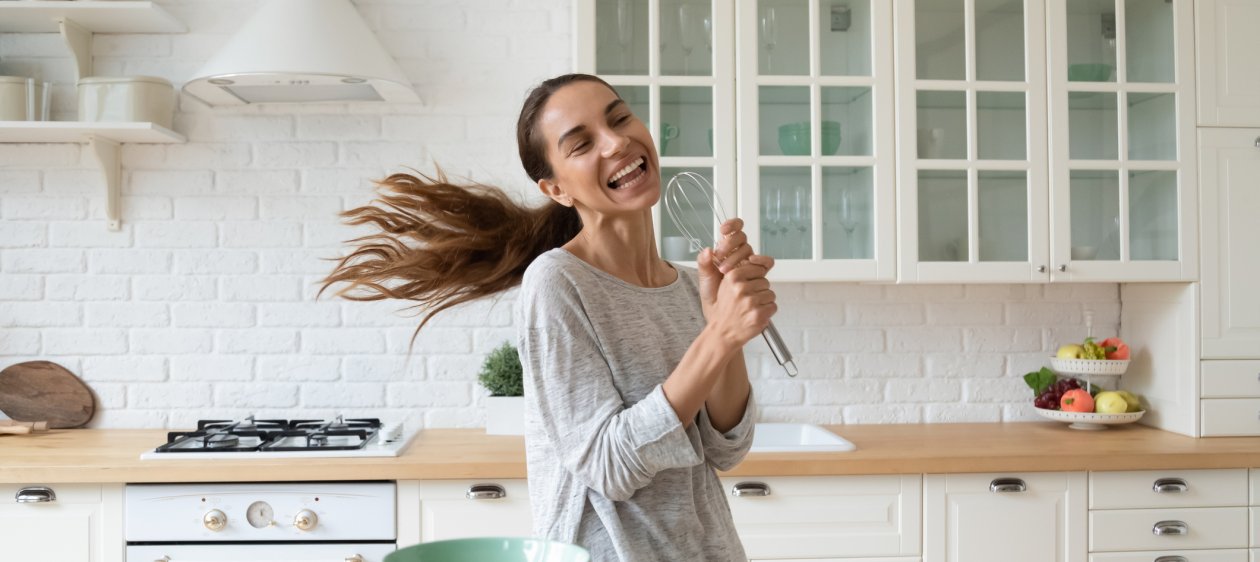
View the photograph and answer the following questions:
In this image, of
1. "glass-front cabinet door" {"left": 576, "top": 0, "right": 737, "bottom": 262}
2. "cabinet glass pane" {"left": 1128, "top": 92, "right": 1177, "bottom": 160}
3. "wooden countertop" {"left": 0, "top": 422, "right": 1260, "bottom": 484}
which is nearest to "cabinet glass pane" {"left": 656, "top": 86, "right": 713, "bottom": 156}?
"glass-front cabinet door" {"left": 576, "top": 0, "right": 737, "bottom": 262}

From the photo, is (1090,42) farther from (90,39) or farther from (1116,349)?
(90,39)

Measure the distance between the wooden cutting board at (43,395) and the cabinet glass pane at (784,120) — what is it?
1923mm

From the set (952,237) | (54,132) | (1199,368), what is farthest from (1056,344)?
(54,132)

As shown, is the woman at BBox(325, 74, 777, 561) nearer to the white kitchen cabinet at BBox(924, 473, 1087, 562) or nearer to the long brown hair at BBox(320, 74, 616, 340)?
the long brown hair at BBox(320, 74, 616, 340)

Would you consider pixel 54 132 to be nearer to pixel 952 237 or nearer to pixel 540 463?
pixel 540 463

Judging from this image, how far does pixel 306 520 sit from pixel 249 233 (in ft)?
3.07

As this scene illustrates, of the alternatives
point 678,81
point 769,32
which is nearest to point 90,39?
point 678,81

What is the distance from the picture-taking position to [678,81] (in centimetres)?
263

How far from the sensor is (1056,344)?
306 cm

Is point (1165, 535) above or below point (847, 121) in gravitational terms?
below

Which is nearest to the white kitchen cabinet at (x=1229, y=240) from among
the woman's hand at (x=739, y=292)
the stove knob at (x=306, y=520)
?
the woman's hand at (x=739, y=292)

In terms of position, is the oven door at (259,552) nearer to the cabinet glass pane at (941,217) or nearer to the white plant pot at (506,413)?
the white plant pot at (506,413)

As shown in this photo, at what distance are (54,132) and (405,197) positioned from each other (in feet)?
4.42

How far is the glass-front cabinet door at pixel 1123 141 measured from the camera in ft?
8.94
